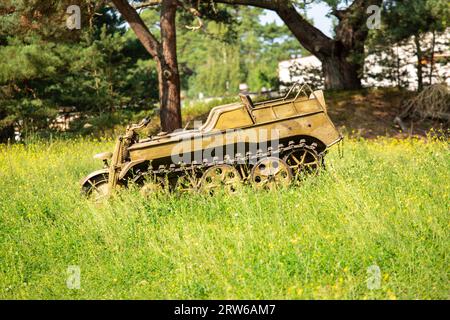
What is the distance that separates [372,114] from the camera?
19.3 metres

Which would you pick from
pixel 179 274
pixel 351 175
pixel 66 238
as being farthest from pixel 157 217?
pixel 351 175

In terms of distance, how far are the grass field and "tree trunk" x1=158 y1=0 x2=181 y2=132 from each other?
7175 millimetres

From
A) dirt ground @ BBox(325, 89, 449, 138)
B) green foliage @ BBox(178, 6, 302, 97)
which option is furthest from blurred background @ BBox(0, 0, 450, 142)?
green foliage @ BBox(178, 6, 302, 97)

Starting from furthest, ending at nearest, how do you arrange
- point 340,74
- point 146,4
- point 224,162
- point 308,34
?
point 340,74 < point 308,34 < point 146,4 < point 224,162

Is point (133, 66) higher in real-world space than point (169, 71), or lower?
higher

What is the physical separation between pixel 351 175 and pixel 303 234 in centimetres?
229

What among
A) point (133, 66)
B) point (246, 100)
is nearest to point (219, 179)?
point (246, 100)

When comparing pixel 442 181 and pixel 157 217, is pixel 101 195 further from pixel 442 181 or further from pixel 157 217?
pixel 442 181

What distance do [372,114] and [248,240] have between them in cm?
1361

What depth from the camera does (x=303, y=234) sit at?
263 inches

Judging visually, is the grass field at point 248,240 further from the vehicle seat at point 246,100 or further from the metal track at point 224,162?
the vehicle seat at point 246,100

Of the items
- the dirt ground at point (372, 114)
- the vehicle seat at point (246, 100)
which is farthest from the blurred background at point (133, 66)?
the vehicle seat at point (246, 100)

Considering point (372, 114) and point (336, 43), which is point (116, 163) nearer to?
point (372, 114)

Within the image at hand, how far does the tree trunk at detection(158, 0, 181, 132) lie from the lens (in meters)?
16.0
